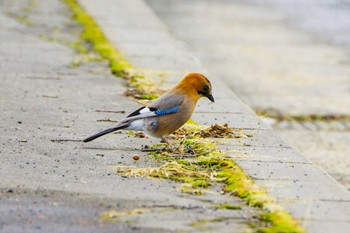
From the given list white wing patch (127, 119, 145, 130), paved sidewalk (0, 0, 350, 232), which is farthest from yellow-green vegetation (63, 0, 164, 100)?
white wing patch (127, 119, 145, 130)

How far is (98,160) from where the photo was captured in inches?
218

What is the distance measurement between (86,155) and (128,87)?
234cm

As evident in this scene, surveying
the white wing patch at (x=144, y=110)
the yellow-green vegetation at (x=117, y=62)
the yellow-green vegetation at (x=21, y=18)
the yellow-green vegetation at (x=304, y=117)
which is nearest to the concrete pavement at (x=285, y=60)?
the yellow-green vegetation at (x=304, y=117)

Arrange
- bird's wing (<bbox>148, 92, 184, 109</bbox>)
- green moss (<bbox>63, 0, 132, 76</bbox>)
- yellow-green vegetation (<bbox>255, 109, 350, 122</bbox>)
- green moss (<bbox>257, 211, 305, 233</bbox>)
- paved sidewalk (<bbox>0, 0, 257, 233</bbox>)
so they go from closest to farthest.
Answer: green moss (<bbox>257, 211, 305, 233</bbox>) < paved sidewalk (<bbox>0, 0, 257, 233</bbox>) < bird's wing (<bbox>148, 92, 184, 109</bbox>) < green moss (<bbox>63, 0, 132, 76</bbox>) < yellow-green vegetation (<bbox>255, 109, 350, 122</bbox>)

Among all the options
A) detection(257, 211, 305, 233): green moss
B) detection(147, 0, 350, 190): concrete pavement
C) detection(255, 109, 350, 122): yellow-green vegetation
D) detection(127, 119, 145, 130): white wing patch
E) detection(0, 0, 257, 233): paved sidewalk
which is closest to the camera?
detection(257, 211, 305, 233): green moss

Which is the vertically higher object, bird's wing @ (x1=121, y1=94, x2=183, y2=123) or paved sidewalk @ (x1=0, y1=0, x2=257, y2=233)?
bird's wing @ (x1=121, y1=94, x2=183, y2=123)

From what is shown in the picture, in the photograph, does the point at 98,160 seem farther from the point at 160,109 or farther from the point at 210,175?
the point at 210,175

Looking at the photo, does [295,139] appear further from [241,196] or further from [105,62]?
[241,196]

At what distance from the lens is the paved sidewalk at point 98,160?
4438 millimetres

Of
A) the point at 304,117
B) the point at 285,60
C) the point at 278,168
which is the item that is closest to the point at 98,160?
the point at 278,168

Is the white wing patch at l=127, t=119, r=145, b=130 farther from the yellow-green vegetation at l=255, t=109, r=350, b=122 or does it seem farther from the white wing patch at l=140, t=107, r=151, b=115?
the yellow-green vegetation at l=255, t=109, r=350, b=122

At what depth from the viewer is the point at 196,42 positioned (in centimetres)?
1350

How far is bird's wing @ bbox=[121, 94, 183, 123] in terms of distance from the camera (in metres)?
5.74

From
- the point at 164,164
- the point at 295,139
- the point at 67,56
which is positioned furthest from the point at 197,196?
the point at 67,56
